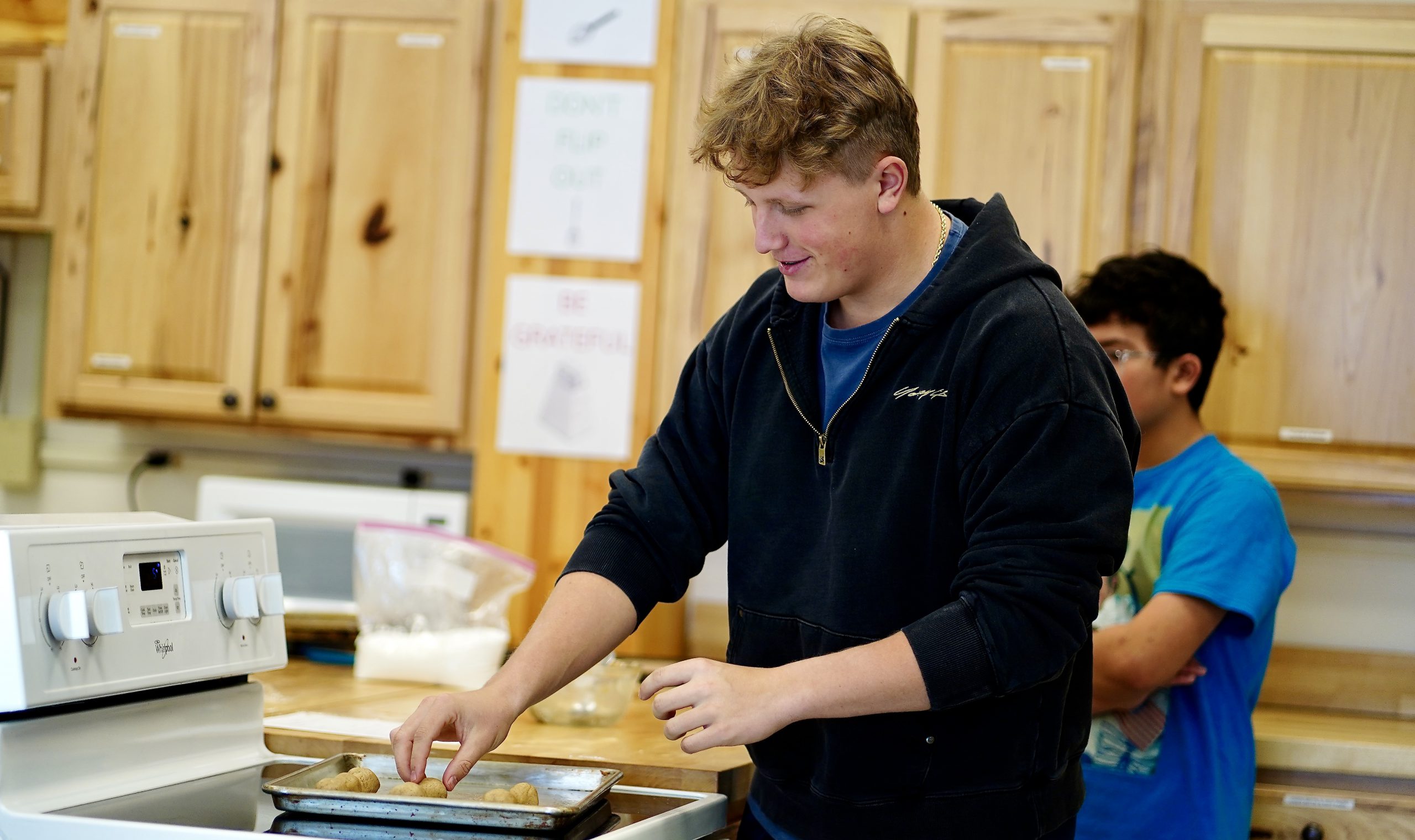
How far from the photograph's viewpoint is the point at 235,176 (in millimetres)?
2582

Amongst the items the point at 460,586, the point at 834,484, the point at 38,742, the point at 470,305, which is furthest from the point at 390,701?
the point at 470,305

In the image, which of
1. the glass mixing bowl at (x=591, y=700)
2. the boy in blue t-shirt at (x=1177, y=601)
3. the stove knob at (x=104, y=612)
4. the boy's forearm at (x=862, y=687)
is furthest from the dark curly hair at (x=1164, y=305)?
the stove knob at (x=104, y=612)

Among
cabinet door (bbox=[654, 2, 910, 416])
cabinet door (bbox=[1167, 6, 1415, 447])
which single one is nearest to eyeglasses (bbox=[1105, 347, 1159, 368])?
cabinet door (bbox=[1167, 6, 1415, 447])

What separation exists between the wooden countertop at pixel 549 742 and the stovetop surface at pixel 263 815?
64 millimetres

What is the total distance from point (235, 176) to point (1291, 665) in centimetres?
225

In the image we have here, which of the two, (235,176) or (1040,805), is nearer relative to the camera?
(1040,805)

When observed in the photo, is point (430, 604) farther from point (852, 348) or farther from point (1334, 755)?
point (1334, 755)

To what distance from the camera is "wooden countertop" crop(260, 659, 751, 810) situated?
4.35ft

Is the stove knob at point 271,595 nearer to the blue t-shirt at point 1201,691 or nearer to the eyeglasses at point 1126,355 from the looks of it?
the blue t-shirt at point 1201,691

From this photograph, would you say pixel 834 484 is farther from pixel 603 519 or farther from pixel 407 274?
pixel 407 274

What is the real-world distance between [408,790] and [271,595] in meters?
0.30

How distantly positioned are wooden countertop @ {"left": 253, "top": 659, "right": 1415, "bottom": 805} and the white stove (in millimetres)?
29

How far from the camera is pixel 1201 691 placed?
1745 millimetres

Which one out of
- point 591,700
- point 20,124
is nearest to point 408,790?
point 591,700
